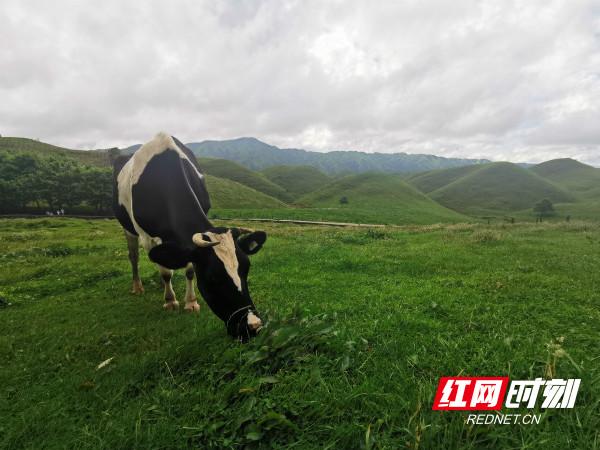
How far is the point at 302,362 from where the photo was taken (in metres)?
4.22

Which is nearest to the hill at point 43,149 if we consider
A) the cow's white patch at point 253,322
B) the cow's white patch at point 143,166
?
the cow's white patch at point 143,166

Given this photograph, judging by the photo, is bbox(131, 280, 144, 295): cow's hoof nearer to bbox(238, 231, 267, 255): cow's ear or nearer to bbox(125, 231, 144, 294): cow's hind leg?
bbox(125, 231, 144, 294): cow's hind leg

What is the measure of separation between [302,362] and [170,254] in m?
3.08

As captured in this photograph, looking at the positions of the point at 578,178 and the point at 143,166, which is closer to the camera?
the point at 143,166

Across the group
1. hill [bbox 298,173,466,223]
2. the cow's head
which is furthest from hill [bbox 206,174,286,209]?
the cow's head

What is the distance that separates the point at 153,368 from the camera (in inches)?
177

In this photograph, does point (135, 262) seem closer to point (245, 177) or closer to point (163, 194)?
point (163, 194)

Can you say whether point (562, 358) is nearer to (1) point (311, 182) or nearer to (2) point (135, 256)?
(2) point (135, 256)

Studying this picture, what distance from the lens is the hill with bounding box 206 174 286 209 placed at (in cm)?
8614

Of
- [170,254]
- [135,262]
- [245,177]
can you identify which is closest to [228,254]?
[170,254]

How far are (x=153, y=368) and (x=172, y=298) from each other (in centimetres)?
330

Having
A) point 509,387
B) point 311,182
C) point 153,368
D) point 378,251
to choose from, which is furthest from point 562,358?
point 311,182

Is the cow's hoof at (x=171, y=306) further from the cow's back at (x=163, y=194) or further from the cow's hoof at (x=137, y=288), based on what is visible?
the cow's hoof at (x=137, y=288)

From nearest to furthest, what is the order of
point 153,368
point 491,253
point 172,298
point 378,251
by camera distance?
point 153,368 → point 172,298 → point 491,253 → point 378,251
